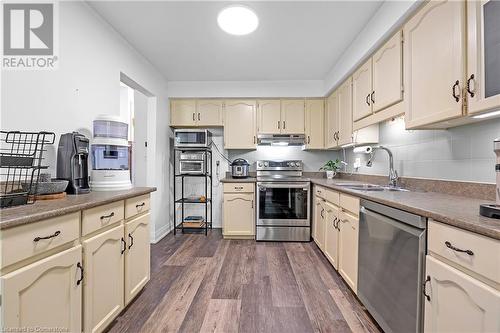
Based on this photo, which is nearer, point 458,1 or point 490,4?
point 490,4

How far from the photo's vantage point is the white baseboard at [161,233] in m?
3.15

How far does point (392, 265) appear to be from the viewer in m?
1.34

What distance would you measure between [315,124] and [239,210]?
1.81m

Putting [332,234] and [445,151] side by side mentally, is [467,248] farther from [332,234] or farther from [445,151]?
[332,234]

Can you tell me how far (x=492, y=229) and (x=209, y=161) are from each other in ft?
11.5

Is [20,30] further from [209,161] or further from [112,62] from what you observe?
[209,161]

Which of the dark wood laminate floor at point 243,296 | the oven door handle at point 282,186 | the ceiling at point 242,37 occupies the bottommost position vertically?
the dark wood laminate floor at point 243,296

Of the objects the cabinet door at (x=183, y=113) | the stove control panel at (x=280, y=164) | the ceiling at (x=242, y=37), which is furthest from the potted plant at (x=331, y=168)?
the cabinet door at (x=183, y=113)

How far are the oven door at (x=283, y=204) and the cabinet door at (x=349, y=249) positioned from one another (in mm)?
1079

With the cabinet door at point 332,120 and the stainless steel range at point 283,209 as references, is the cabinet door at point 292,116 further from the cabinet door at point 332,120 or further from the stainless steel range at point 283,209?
the stainless steel range at point 283,209

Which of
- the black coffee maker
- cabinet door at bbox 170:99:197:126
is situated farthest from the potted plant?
the black coffee maker

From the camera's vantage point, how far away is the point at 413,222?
1.16 m

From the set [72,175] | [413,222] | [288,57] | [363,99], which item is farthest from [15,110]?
[363,99]

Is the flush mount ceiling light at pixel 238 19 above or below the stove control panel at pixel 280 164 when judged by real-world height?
above
